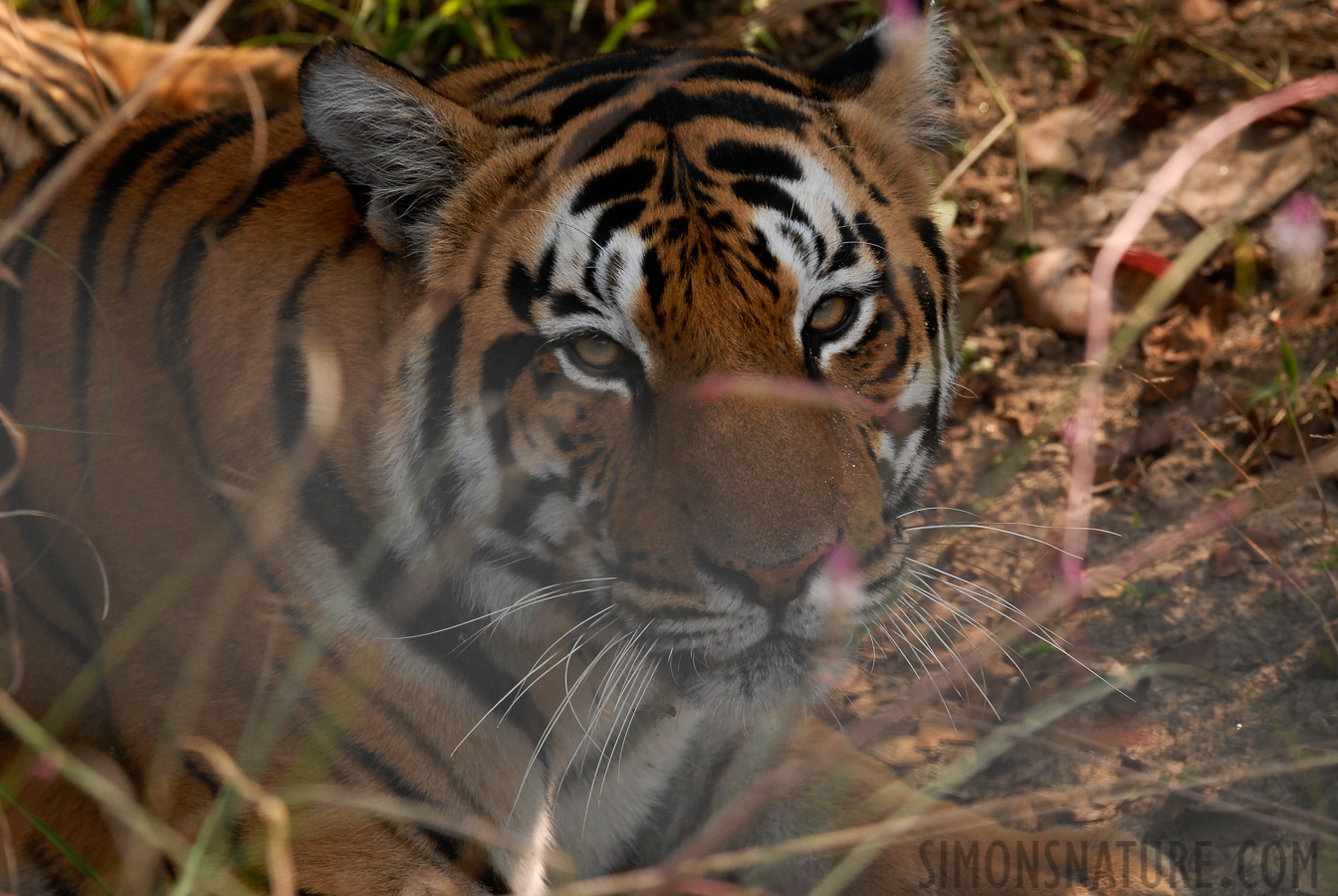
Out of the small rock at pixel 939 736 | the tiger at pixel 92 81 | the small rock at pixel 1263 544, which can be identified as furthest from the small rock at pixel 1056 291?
the tiger at pixel 92 81

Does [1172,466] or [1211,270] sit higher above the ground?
[1211,270]

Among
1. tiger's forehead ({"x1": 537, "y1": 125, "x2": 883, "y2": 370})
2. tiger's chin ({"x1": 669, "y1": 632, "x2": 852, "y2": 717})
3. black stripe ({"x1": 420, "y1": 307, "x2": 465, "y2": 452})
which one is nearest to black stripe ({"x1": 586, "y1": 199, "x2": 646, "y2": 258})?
tiger's forehead ({"x1": 537, "y1": 125, "x2": 883, "y2": 370})

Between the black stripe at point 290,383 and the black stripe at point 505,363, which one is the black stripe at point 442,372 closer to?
the black stripe at point 505,363

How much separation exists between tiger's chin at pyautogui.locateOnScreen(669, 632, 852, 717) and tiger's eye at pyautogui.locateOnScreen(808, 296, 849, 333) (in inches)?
17.7

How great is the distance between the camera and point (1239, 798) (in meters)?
2.00

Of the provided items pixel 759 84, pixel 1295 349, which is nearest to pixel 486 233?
pixel 759 84

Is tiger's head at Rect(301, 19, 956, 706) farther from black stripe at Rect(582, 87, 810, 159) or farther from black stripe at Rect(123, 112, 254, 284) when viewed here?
black stripe at Rect(123, 112, 254, 284)

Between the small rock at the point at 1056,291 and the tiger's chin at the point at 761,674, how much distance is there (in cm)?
160

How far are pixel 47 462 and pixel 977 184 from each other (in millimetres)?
2533

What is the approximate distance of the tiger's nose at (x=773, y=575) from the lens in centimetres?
156

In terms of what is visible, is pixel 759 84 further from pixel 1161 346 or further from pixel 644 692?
pixel 1161 346

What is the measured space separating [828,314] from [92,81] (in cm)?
241

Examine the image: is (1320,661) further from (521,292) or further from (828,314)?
(521,292)

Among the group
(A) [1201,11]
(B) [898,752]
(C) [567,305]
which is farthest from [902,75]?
(A) [1201,11]
